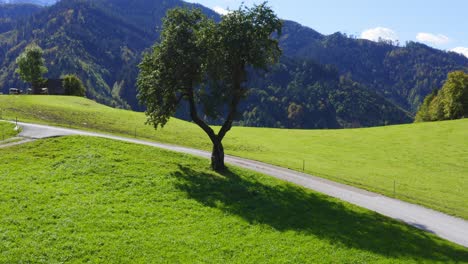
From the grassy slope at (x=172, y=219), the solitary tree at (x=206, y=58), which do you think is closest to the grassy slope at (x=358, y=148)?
the grassy slope at (x=172, y=219)

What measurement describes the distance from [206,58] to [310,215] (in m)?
15.8

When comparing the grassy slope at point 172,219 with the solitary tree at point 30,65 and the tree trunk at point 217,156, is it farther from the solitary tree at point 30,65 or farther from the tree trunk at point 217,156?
the solitary tree at point 30,65

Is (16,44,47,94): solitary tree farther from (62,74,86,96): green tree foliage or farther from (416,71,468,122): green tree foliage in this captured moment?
(416,71,468,122): green tree foliage

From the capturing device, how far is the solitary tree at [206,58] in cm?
3155

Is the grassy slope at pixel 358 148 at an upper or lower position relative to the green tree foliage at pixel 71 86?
lower

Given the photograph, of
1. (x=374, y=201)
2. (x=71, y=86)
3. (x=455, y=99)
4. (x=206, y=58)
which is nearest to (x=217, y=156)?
(x=206, y=58)

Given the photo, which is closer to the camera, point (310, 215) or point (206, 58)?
point (310, 215)

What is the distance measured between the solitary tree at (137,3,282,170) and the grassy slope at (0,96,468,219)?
1546 centimetres

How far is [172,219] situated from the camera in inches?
975

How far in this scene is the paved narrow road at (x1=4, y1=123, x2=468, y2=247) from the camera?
2843cm

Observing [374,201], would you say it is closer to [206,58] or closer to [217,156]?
[217,156]

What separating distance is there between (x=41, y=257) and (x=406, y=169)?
Result: 157ft

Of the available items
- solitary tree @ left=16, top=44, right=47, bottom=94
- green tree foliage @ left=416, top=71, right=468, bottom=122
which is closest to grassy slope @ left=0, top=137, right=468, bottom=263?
green tree foliage @ left=416, top=71, right=468, bottom=122

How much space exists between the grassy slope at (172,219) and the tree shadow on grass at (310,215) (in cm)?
8
